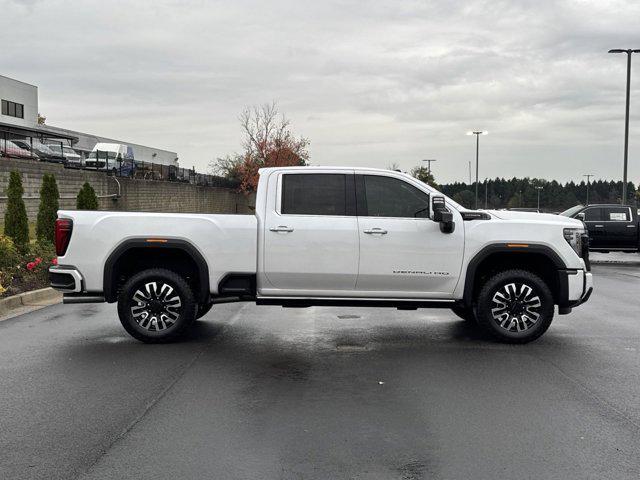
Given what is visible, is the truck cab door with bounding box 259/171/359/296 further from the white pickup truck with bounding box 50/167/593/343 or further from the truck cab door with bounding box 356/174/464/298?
the truck cab door with bounding box 356/174/464/298

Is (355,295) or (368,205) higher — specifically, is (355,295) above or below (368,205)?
below

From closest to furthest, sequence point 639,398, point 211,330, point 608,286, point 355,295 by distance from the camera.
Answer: point 639,398, point 355,295, point 211,330, point 608,286

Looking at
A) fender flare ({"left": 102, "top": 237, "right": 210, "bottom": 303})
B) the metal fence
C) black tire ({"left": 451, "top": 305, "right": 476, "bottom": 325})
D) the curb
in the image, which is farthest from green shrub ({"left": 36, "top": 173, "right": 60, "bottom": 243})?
the metal fence

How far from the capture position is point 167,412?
5566 mm

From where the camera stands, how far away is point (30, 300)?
1191 centimetres

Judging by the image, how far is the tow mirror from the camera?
26.3ft

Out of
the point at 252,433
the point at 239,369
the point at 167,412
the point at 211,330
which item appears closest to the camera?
the point at 252,433

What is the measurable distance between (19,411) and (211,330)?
3920mm

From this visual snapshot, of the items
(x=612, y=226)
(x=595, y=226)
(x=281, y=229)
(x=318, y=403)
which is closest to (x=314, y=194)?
(x=281, y=229)

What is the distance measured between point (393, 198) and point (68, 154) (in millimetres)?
36680

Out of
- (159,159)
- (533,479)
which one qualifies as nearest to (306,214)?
(533,479)

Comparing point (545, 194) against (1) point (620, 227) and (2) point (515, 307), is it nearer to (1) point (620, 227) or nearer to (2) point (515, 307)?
(1) point (620, 227)

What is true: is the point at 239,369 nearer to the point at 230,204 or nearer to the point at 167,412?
the point at 167,412

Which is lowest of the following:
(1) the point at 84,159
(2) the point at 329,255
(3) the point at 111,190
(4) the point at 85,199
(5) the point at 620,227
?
(5) the point at 620,227
